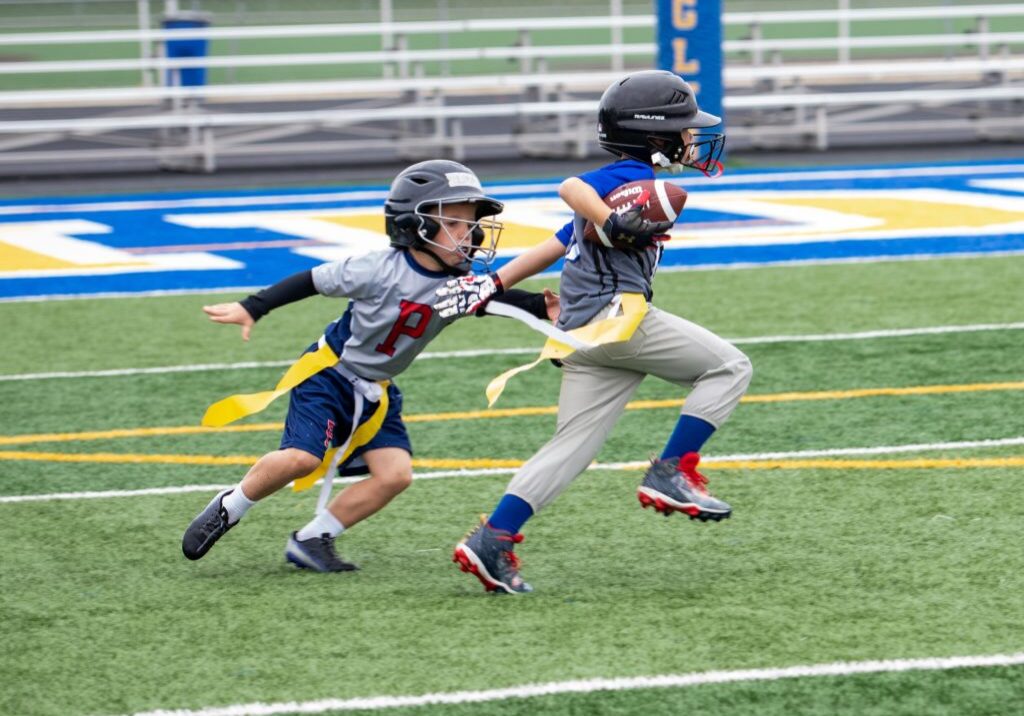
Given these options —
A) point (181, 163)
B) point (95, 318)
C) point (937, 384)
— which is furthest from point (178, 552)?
point (181, 163)

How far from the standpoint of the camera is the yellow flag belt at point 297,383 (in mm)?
5391

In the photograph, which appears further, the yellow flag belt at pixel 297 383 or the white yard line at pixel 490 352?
the white yard line at pixel 490 352

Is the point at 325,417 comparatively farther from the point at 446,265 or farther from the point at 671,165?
the point at 671,165

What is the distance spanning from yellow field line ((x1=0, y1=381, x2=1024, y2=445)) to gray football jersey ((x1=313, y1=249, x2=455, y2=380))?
241 cm

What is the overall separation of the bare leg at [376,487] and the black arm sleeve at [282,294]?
2.00 feet

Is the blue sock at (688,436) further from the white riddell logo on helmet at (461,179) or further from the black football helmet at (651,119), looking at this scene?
the white riddell logo on helmet at (461,179)

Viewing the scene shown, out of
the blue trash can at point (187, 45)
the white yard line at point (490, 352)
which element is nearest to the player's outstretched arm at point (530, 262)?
the white yard line at point (490, 352)

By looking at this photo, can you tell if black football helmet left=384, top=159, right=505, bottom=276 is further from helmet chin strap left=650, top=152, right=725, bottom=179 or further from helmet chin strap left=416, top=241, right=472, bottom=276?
helmet chin strap left=650, top=152, right=725, bottom=179

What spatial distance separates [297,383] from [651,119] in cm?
136

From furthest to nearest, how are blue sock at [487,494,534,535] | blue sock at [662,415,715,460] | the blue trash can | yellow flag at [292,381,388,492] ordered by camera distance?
the blue trash can, yellow flag at [292,381,388,492], blue sock at [662,415,715,460], blue sock at [487,494,534,535]

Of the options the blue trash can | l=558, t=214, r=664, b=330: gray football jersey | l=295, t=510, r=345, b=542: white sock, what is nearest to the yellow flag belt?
l=295, t=510, r=345, b=542: white sock

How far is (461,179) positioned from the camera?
17.5 ft

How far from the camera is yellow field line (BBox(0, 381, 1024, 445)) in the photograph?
7.64m

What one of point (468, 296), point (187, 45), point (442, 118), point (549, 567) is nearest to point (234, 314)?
point (468, 296)
